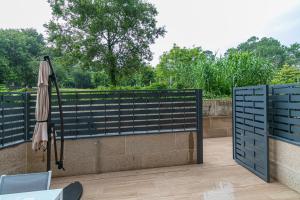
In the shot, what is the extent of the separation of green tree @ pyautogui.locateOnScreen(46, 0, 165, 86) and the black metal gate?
6948 millimetres

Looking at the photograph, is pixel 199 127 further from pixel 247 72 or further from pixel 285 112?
pixel 247 72

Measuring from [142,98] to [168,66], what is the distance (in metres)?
10.0

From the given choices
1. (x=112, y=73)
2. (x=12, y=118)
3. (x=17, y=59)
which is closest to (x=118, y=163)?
(x=12, y=118)

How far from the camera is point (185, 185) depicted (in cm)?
315

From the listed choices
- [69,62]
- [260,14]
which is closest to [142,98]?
[69,62]

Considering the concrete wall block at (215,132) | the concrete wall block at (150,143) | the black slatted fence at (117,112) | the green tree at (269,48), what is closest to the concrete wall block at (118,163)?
the concrete wall block at (150,143)

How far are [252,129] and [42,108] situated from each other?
314 cm

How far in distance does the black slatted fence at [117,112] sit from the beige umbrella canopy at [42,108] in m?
0.69

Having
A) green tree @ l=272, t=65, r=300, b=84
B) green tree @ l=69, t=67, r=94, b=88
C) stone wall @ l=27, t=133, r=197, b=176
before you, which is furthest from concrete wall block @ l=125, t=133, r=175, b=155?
green tree @ l=69, t=67, r=94, b=88

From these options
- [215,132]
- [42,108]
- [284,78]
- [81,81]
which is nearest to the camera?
[42,108]

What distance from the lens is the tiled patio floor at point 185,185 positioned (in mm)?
2793

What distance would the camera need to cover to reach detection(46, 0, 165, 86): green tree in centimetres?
940

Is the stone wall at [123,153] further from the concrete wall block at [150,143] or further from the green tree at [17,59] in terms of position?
the green tree at [17,59]

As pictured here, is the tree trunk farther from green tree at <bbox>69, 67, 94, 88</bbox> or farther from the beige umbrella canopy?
green tree at <bbox>69, 67, 94, 88</bbox>
